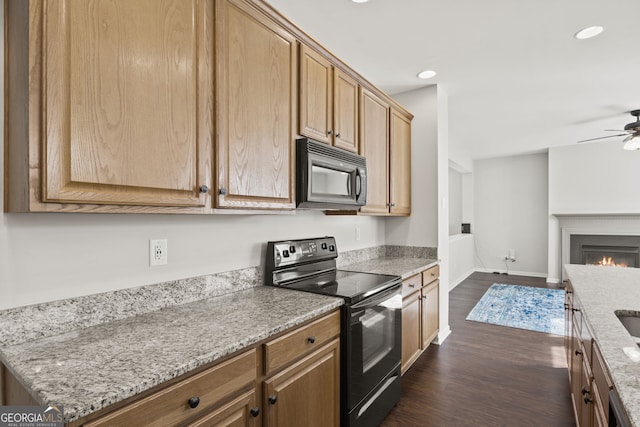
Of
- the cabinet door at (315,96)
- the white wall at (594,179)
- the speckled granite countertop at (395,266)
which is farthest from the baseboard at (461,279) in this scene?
the cabinet door at (315,96)

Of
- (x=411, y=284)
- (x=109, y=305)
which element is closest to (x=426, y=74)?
(x=411, y=284)

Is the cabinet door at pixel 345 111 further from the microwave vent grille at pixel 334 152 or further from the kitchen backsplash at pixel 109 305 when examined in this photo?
the kitchen backsplash at pixel 109 305

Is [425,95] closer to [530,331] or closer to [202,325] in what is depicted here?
[530,331]

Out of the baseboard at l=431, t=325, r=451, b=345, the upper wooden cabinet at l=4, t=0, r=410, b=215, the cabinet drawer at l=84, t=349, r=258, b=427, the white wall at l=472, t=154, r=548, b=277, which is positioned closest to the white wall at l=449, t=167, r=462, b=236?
the white wall at l=472, t=154, r=548, b=277

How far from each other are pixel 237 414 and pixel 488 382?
2.25m

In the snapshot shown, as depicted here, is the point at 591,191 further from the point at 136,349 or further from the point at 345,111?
the point at 136,349

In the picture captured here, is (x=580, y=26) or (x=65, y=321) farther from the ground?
(x=580, y=26)

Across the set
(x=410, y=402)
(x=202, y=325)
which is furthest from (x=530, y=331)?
(x=202, y=325)

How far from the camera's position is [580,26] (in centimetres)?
224

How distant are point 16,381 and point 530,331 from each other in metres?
4.31

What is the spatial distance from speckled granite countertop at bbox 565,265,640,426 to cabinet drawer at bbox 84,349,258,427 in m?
1.07

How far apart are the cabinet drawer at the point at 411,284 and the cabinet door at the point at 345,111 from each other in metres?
1.07

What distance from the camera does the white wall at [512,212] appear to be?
22.0 ft

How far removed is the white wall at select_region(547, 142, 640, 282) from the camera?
18.4 ft
